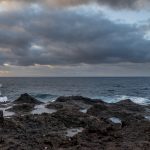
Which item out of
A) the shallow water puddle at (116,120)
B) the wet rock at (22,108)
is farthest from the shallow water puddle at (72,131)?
the wet rock at (22,108)

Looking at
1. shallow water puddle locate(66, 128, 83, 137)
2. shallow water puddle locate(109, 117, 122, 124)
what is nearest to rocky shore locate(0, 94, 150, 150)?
shallow water puddle locate(66, 128, 83, 137)

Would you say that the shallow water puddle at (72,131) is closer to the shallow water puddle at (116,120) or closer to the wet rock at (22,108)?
the shallow water puddle at (116,120)

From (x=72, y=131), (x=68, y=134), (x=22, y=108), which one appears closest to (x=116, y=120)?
(x=72, y=131)

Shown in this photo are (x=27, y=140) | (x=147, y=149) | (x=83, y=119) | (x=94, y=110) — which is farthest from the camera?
(x=94, y=110)

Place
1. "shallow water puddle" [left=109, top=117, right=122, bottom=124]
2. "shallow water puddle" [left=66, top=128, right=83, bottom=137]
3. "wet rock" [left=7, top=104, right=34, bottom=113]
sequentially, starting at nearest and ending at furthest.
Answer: "shallow water puddle" [left=66, top=128, right=83, bottom=137], "shallow water puddle" [left=109, top=117, right=122, bottom=124], "wet rock" [left=7, top=104, right=34, bottom=113]

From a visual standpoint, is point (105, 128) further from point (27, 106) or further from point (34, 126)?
point (27, 106)

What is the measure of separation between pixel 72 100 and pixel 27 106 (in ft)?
35.8

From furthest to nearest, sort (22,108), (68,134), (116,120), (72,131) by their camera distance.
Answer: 1. (22,108)
2. (116,120)
3. (72,131)
4. (68,134)

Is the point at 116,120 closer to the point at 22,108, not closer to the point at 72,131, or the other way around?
the point at 72,131

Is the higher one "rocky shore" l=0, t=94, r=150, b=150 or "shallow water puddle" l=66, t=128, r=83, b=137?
"rocky shore" l=0, t=94, r=150, b=150

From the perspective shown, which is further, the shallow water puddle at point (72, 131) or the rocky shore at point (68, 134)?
the shallow water puddle at point (72, 131)

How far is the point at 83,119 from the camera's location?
1189 inches

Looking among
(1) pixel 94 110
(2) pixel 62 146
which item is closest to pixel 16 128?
(2) pixel 62 146

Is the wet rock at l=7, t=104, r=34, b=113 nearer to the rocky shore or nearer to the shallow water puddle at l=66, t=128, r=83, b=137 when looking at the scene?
the rocky shore
